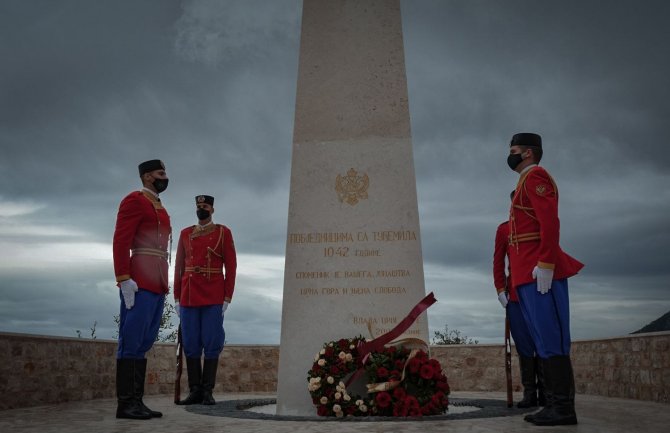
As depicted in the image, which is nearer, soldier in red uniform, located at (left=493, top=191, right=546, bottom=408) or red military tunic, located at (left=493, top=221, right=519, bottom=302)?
soldier in red uniform, located at (left=493, top=191, right=546, bottom=408)

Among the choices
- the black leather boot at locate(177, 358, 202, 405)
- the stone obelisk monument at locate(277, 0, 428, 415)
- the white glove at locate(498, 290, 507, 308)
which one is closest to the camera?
the stone obelisk monument at locate(277, 0, 428, 415)

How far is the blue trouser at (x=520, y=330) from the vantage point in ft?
22.6

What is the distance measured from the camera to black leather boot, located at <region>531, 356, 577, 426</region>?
4.79m

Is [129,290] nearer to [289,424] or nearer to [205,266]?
[289,424]

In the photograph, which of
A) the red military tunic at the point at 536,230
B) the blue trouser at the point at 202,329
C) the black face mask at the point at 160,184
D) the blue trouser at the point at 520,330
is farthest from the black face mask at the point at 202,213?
the red military tunic at the point at 536,230

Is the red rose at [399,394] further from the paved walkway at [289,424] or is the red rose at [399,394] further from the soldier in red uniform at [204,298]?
the soldier in red uniform at [204,298]

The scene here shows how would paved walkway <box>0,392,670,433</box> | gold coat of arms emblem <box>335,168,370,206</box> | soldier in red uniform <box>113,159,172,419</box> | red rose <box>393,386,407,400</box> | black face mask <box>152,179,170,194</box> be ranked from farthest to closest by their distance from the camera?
gold coat of arms emblem <box>335,168,370,206</box>
black face mask <box>152,179,170,194</box>
soldier in red uniform <box>113,159,172,419</box>
red rose <box>393,386,407,400</box>
paved walkway <box>0,392,670,433</box>

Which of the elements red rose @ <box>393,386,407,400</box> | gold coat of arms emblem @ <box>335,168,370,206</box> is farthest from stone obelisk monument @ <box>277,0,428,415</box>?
red rose @ <box>393,386,407,400</box>

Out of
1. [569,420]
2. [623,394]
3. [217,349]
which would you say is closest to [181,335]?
[217,349]

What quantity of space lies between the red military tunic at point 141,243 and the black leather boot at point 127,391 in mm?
686

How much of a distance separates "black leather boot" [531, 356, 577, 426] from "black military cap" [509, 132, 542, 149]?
1732 mm

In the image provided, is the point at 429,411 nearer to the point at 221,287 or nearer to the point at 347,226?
the point at 347,226

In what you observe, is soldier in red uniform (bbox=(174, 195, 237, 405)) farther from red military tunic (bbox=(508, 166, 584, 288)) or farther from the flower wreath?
red military tunic (bbox=(508, 166, 584, 288))

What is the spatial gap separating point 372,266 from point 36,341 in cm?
385
